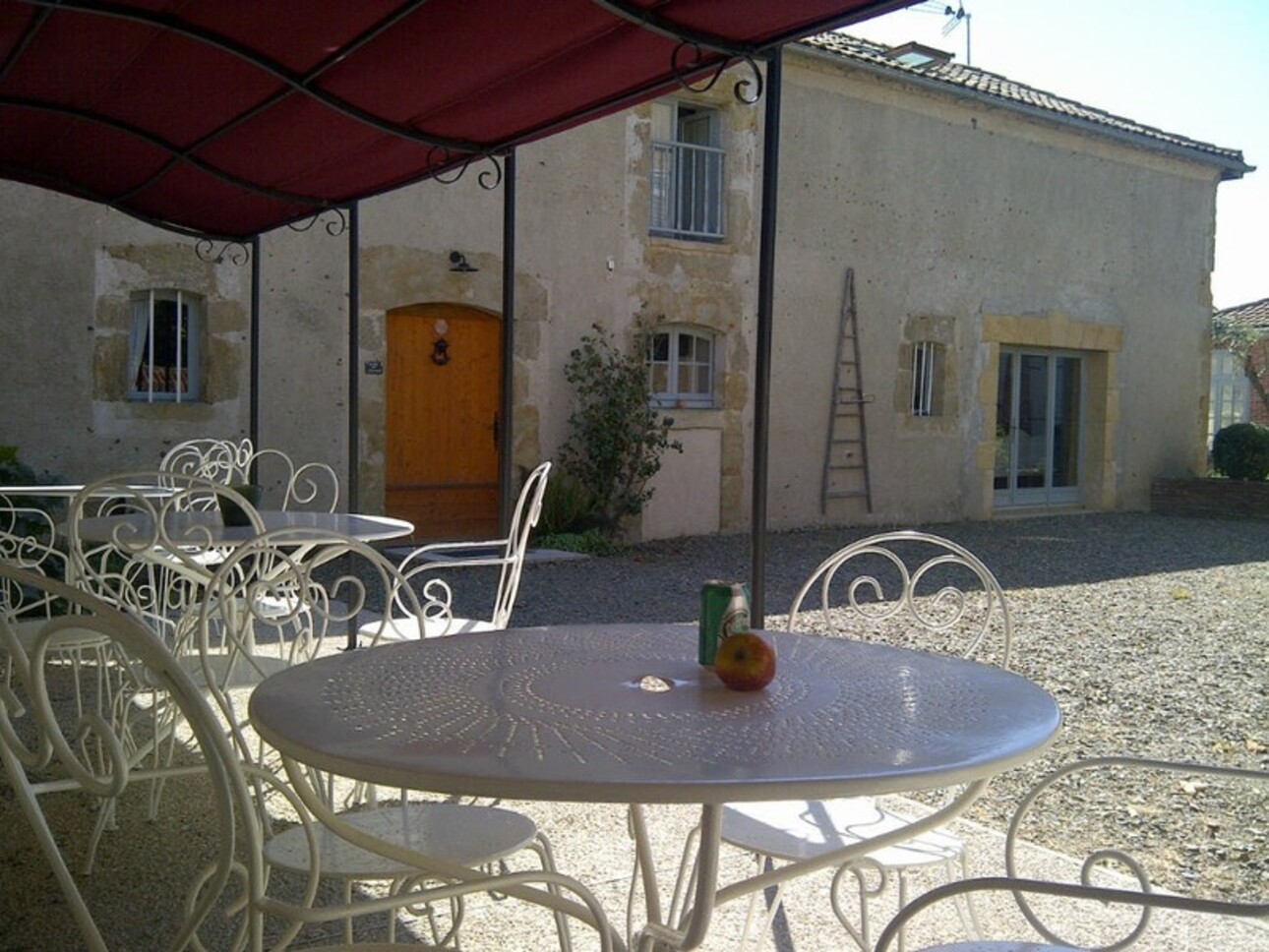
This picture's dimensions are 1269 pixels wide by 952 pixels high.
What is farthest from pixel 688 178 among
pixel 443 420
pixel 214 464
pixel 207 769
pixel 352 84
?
pixel 207 769

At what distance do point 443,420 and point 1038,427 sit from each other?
7912 mm

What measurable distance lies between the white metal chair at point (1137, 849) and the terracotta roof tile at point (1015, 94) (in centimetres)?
863

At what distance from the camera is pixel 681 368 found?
10.8m

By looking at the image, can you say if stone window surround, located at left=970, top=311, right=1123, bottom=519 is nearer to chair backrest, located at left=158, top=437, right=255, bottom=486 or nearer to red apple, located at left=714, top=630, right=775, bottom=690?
chair backrest, located at left=158, top=437, right=255, bottom=486

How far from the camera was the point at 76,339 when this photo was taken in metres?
7.40

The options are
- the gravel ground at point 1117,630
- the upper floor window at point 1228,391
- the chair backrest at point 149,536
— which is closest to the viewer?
the chair backrest at point 149,536

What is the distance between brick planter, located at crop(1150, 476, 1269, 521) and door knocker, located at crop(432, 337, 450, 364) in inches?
384

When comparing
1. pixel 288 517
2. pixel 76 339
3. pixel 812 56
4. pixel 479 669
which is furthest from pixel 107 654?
pixel 812 56

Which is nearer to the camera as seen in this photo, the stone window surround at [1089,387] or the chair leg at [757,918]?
the chair leg at [757,918]

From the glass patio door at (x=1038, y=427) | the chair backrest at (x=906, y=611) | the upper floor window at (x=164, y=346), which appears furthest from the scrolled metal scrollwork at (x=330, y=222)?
the glass patio door at (x=1038, y=427)

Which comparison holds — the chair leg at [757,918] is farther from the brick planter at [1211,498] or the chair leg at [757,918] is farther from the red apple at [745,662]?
the brick planter at [1211,498]

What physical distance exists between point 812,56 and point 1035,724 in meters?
10.5

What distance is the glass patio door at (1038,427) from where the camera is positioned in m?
13.4

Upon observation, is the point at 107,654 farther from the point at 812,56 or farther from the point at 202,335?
the point at 812,56
